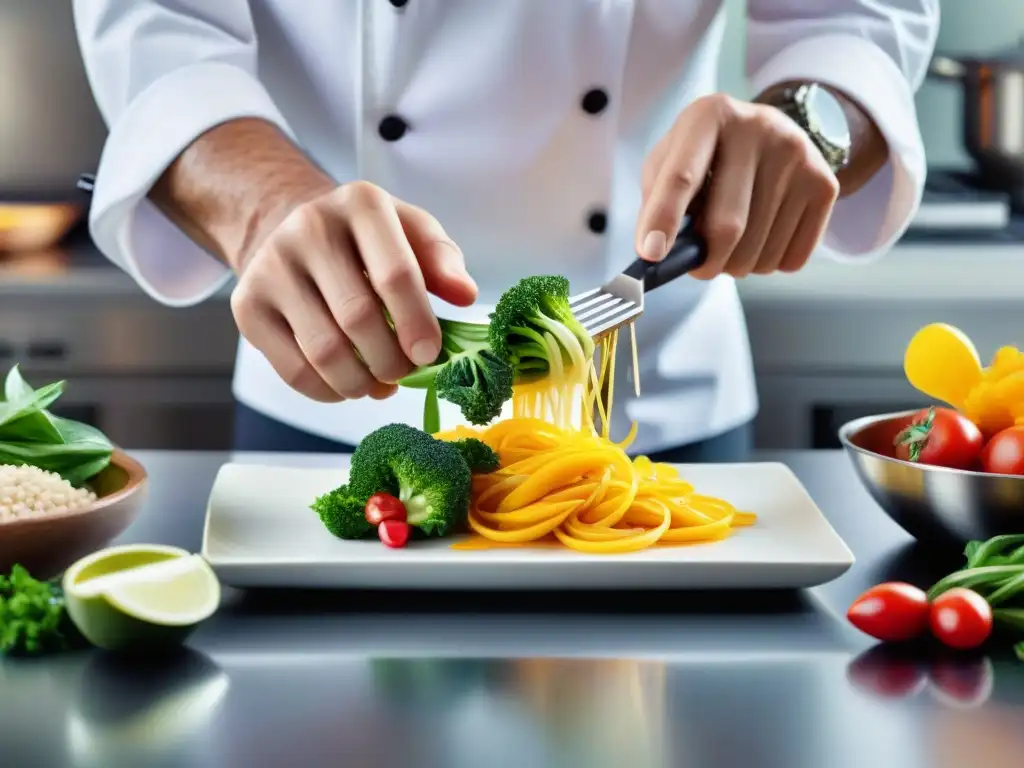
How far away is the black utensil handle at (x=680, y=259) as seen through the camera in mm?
1506

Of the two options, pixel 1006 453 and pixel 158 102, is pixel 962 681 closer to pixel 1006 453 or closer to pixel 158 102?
pixel 1006 453

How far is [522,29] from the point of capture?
6.08 feet

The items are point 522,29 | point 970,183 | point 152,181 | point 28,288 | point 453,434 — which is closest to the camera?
point 453,434

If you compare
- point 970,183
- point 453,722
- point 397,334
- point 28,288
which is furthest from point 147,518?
point 970,183

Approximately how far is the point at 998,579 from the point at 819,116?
32.1 inches

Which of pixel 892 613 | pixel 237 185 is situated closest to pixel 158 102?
pixel 237 185

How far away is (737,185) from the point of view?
5.15 feet

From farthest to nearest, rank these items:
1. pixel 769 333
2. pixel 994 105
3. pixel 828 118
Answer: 1. pixel 994 105
2. pixel 769 333
3. pixel 828 118

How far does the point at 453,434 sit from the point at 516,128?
22.1 inches

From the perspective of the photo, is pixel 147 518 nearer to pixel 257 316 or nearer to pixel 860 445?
pixel 257 316

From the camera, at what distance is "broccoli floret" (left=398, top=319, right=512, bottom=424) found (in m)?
1.35

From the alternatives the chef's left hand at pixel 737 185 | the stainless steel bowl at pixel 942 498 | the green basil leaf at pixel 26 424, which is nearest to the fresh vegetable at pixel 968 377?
the stainless steel bowl at pixel 942 498

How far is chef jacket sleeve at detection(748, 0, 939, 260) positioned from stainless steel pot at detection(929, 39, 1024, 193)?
128 centimetres

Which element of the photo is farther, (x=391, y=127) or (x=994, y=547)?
(x=391, y=127)
